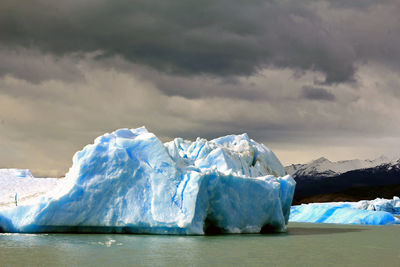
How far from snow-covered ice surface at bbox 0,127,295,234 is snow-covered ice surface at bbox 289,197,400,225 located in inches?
782

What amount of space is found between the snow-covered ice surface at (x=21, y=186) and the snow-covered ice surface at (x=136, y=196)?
26.6ft

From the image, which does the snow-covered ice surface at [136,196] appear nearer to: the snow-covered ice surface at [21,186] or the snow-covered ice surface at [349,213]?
the snow-covered ice surface at [21,186]

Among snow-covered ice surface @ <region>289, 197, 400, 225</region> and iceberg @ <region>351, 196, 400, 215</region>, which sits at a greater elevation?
iceberg @ <region>351, 196, 400, 215</region>

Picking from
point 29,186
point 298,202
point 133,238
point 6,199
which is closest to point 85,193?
point 133,238

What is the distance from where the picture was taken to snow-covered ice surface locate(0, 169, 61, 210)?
26.0 m

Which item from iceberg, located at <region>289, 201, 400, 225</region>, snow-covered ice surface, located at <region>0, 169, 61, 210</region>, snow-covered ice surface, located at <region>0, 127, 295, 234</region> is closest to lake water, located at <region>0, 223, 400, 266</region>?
snow-covered ice surface, located at <region>0, 127, 295, 234</region>

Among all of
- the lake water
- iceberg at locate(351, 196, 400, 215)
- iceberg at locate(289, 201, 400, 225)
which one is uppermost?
iceberg at locate(351, 196, 400, 215)

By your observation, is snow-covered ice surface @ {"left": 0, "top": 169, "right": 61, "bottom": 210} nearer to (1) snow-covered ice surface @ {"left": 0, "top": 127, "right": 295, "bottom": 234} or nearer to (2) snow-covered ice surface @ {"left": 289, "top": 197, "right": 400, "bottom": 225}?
(1) snow-covered ice surface @ {"left": 0, "top": 127, "right": 295, "bottom": 234}

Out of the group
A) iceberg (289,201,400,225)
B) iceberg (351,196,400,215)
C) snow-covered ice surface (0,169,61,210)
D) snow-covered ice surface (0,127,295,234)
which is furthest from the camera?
iceberg (351,196,400,215)

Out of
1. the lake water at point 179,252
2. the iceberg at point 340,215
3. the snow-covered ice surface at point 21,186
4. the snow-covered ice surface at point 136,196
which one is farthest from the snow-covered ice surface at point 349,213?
the lake water at point 179,252

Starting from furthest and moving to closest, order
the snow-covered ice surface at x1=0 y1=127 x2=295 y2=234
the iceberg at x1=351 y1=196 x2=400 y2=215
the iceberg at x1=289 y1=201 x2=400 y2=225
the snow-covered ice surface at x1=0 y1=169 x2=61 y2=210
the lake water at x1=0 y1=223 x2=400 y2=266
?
the iceberg at x1=351 y1=196 x2=400 y2=215
the iceberg at x1=289 y1=201 x2=400 y2=225
the snow-covered ice surface at x1=0 y1=169 x2=61 y2=210
the snow-covered ice surface at x1=0 y1=127 x2=295 y2=234
the lake water at x1=0 y1=223 x2=400 y2=266

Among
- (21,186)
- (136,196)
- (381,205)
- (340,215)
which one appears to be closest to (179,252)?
(136,196)

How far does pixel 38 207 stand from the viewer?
17141 mm

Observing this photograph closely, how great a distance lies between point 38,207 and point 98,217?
2.06 m
